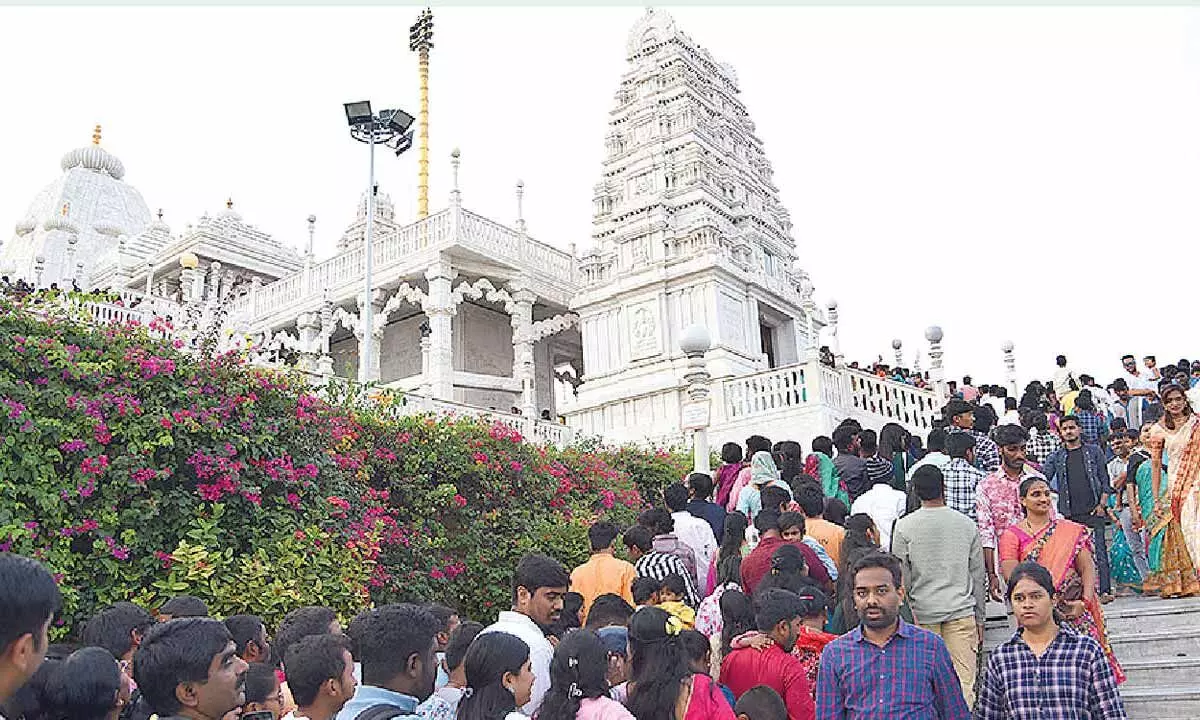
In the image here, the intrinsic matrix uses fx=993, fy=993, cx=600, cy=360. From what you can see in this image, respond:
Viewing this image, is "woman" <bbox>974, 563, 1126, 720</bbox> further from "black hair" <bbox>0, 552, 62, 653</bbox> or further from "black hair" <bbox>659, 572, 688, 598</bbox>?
"black hair" <bbox>0, 552, 62, 653</bbox>

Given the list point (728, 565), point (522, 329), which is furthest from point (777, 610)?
point (522, 329)

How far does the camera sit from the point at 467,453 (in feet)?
36.3

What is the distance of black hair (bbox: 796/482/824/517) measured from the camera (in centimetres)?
667

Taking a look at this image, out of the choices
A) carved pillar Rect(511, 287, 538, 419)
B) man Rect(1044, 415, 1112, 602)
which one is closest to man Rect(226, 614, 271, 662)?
man Rect(1044, 415, 1112, 602)

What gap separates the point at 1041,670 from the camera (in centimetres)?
388

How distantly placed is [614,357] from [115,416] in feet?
52.6

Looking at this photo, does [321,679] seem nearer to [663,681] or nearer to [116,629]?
[663,681]

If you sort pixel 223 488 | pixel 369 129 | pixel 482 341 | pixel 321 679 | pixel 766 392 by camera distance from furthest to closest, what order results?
pixel 482 341
pixel 766 392
pixel 369 129
pixel 223 488
pixel 321 679

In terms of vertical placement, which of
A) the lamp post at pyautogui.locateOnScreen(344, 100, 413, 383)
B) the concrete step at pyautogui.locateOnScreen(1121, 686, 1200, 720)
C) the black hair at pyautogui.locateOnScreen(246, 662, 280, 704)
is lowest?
the concrete step at pyautogui.locateOnScreen(1121, 686, 1200, 720)

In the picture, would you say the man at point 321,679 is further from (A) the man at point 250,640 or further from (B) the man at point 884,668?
(B) the man at point 884,668

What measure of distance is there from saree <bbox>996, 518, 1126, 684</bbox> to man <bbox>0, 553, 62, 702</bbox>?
447 centimetres

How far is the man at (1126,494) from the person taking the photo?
9.28 metres

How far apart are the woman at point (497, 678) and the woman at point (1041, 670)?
1.90 metres

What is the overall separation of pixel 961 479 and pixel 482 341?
21.7 meters
